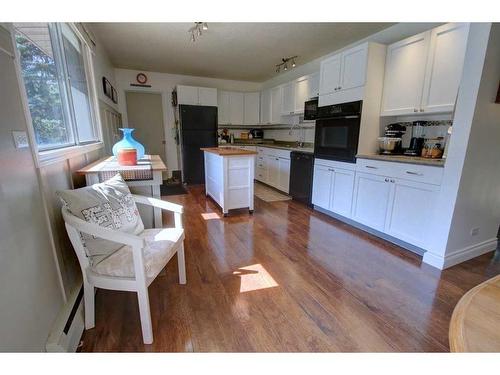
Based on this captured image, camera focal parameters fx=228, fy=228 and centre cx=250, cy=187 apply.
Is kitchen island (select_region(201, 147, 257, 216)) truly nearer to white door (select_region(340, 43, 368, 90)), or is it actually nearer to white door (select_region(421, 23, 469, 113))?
white door (select_region(340, 43, 368, 90))

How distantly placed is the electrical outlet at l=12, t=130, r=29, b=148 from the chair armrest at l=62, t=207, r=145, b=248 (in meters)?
0.37

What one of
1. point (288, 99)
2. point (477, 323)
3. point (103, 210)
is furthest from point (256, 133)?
point (477, 323)

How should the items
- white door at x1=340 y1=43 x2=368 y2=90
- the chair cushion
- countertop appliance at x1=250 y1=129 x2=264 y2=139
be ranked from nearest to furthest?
1. the chair cushion
2. white door at x1=340 y1=43 x2=368 y2=90
3. countertop appliance at x1=250 y1=129 x2=264 y2=139

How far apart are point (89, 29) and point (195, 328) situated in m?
3.51

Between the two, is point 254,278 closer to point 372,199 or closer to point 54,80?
point 372,199

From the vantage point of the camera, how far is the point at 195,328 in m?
1.35

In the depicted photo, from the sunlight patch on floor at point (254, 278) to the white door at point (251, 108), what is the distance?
181 inches

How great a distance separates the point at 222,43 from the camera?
3482 mm

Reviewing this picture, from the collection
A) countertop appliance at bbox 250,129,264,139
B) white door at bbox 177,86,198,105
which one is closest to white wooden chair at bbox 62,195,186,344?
white door at bbox 177,86,198,105

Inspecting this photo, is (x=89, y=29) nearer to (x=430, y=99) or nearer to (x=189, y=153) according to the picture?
(x=189, y=153)

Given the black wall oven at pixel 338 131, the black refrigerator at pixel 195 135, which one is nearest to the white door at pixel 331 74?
the black wall oven at pixel 338 131

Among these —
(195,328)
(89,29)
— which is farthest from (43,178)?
(89,29)

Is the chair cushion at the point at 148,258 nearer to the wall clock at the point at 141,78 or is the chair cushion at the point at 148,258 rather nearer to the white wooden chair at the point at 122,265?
the white wooden chair at the point at 122,265

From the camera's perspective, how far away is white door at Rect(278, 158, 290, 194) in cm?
419
